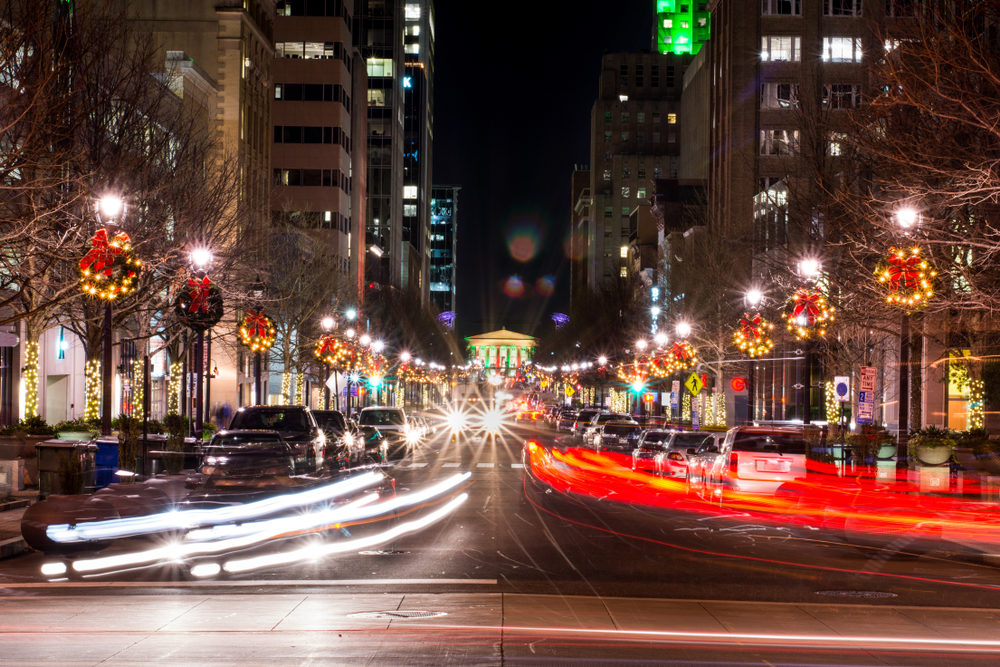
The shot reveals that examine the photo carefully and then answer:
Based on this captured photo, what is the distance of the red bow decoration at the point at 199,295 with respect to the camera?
92.0ft

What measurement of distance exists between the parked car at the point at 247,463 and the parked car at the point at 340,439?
20.6ft

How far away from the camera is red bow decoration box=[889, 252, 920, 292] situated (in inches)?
872

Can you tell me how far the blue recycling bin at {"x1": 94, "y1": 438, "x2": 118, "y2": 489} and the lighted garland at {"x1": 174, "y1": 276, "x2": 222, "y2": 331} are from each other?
4.29m

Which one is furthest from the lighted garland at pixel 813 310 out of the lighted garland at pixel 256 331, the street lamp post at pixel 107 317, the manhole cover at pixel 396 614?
the manhole cover at pixel 396 614

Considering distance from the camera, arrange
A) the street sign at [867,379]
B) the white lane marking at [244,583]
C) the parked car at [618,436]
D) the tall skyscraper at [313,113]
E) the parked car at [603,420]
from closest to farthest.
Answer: the white lane marking at [244,583]
the street sign at [867,379]
the parked car at [618,436]
the parked car at [603,420]
the tall skyscraper at [313,113]

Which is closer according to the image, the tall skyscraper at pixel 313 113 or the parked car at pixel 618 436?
the parked car at pixel 618 436

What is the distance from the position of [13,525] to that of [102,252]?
18.0 ft

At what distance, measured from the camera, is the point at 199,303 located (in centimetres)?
2809

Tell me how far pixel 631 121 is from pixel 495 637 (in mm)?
177795

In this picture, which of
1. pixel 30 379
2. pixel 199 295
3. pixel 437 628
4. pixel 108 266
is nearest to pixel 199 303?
pixel 199 295

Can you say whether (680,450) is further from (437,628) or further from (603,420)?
(437,628)

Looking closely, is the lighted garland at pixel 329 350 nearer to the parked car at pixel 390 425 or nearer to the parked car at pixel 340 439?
the parked car at pixel 390 425

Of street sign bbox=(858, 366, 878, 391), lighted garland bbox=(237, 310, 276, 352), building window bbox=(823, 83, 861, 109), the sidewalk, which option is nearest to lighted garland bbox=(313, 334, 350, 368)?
lighted garland bbox=(237, 310, 276, 352)

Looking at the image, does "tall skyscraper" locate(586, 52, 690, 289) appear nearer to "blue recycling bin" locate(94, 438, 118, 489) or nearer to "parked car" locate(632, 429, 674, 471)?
"parked car" locate(632, 429, 674, 471)
